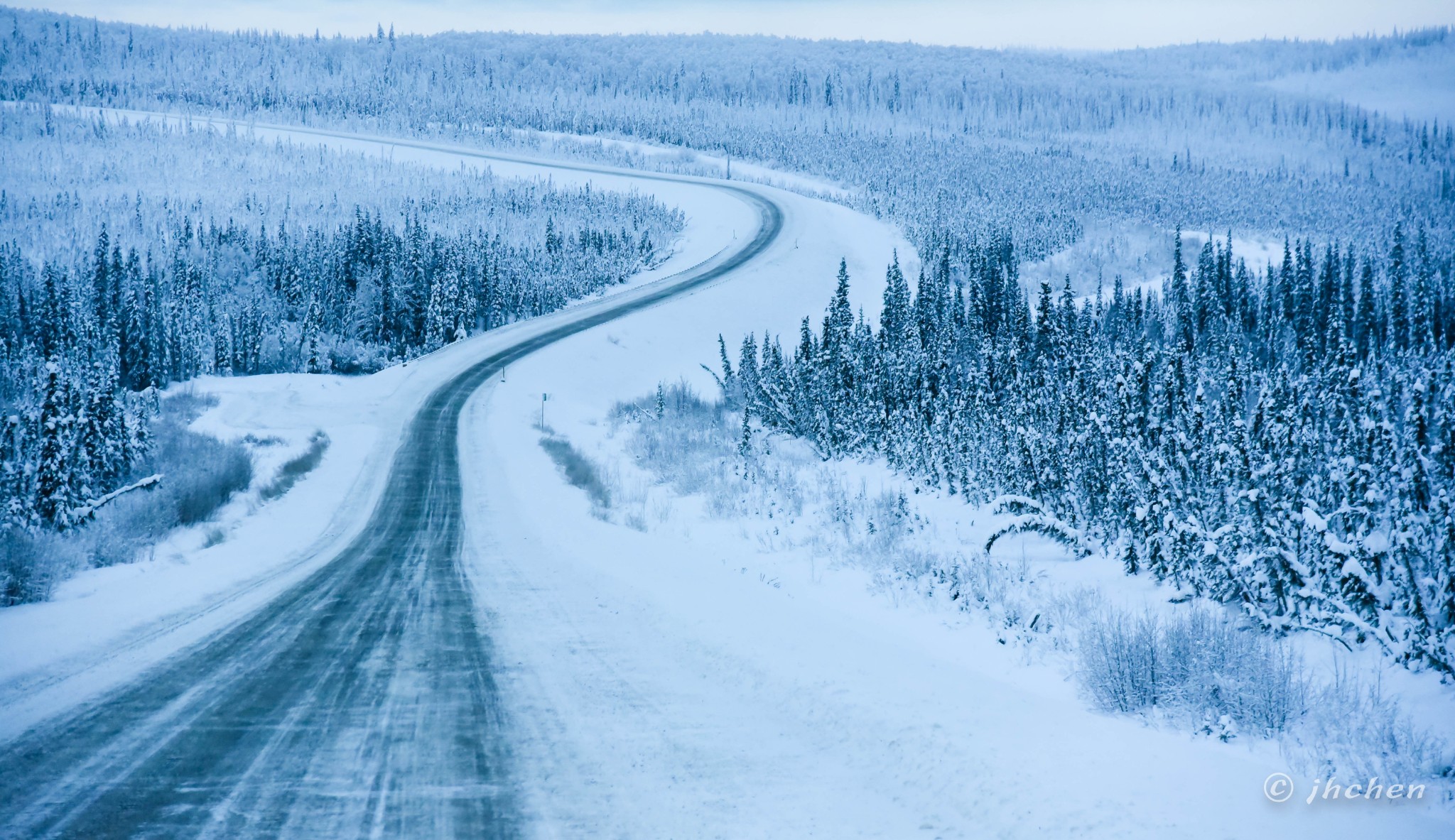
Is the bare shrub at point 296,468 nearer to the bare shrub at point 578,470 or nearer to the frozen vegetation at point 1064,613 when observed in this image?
the bare shrub at point 578,470

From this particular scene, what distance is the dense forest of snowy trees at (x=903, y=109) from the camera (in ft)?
228

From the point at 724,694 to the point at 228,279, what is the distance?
51.3 meters

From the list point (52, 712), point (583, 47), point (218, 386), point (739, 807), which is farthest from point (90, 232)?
point (583, 47)

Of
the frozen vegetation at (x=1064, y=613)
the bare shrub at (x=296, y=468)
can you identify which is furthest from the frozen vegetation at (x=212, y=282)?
the frozen vegetation at (x=1064, y=613)

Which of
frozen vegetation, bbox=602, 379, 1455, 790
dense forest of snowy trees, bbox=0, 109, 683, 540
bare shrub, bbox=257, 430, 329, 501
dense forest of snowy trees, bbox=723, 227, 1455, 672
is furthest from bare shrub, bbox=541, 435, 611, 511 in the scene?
dense forest of snowy trees, bbox=0, 109, 683, 540

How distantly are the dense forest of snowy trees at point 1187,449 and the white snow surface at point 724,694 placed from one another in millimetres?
2513

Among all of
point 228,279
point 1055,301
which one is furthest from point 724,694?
point 228,279

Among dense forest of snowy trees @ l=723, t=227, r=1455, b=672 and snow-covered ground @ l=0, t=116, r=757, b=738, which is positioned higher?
dense forest of snowy trees @ l=723, t=227, r=1455, b=672

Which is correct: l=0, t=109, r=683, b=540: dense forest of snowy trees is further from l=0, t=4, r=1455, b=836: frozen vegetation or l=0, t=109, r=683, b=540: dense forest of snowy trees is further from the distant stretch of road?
the distant stretch of road

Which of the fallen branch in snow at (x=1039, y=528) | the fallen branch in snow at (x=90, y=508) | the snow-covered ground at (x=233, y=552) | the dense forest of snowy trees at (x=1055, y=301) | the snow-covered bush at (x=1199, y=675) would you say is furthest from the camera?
the fallen branch in snow at (x=90, y=508)

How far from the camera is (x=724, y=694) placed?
653cm

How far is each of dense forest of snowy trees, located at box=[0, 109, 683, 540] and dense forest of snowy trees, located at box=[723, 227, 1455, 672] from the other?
14.5 meters

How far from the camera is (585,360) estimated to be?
3597 centimetres

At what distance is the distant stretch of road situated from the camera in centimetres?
453
